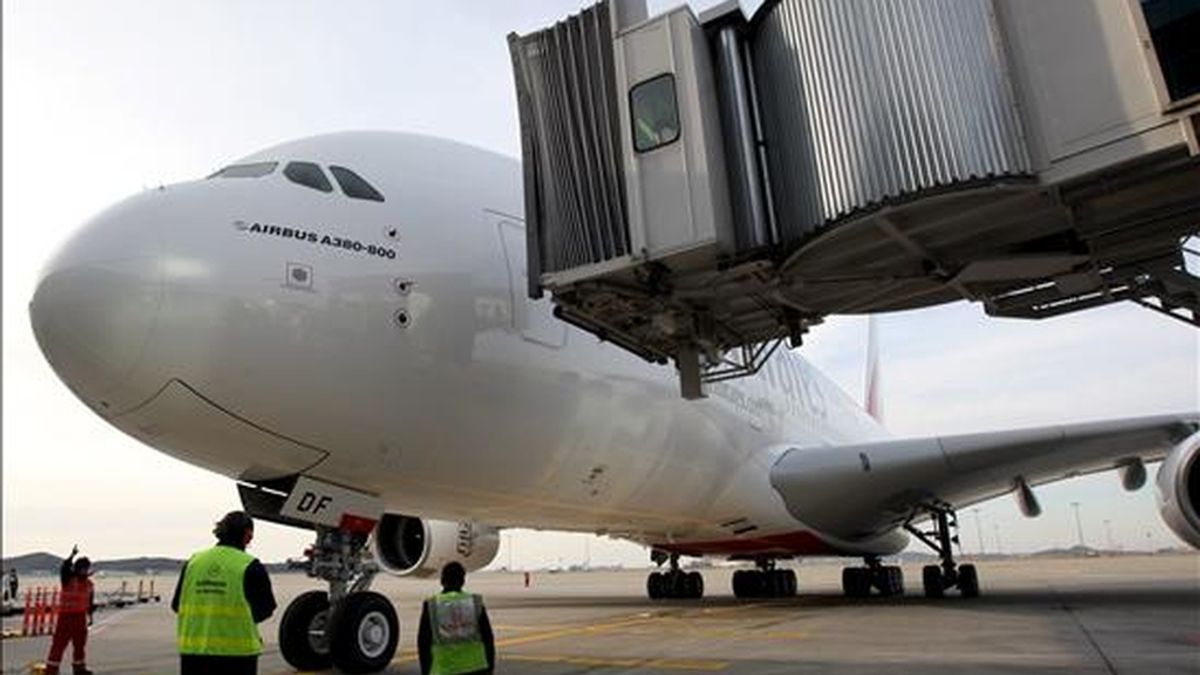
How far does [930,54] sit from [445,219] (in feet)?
12.2

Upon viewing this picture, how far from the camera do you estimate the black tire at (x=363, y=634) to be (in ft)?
19.1

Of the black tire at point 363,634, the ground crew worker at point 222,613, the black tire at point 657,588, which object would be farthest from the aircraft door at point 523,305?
the black tire at point 657,588

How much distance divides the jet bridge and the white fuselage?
3.56 ft

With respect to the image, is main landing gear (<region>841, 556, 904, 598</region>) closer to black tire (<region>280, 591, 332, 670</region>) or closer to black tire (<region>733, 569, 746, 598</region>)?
black tire (<region>733, 569, 746, 598</region>)

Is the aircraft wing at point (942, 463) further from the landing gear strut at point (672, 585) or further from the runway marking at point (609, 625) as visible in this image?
the landing gear strut at point (672, 585)

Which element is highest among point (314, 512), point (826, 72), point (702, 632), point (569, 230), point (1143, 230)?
point (826, 72)

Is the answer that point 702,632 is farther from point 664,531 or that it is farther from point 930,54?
point 930,54

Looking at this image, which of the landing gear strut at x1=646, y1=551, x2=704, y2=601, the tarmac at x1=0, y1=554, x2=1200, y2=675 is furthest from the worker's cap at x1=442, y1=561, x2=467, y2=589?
the landing gear strut at x1=646, y1=551, x2=704, y2=601

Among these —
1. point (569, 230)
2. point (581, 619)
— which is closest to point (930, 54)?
point (569, 230)

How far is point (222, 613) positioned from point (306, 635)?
9.08ft

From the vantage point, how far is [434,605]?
4625 mm

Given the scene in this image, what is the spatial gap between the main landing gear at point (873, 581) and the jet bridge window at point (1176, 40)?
11.5 m

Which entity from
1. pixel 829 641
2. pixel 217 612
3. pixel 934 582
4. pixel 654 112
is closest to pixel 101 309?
pixel 217 612

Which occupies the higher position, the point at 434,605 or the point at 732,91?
the point at 732,91
